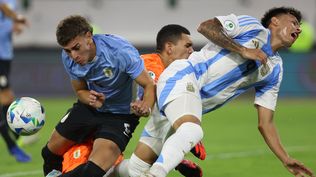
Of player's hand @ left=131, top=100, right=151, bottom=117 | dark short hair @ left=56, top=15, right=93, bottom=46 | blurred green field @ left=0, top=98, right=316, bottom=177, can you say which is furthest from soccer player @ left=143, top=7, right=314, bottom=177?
blurred green field @ left=0, top=98, right=316, bottom=177

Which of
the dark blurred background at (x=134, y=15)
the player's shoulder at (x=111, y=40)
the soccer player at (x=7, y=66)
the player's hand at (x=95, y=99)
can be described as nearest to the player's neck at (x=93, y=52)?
the player's shoulder at (x=111, y=40)

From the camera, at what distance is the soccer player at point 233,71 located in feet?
20.2

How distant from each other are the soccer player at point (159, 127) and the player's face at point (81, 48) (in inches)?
26.7

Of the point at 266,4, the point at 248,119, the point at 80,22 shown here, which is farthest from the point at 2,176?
the point at 266,4

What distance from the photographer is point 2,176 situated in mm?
8016

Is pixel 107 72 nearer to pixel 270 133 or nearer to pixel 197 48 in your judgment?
pixel 270 133

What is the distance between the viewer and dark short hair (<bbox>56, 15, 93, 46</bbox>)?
6.32 m

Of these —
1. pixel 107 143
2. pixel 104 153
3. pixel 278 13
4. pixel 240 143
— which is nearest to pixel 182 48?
pixel 278 13

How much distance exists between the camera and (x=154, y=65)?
23.9ft

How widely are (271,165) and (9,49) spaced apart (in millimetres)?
3949

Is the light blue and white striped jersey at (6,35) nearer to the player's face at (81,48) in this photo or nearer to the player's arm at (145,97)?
the player's face at (81,48)

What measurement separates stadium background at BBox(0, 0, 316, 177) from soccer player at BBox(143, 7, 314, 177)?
5.52ft

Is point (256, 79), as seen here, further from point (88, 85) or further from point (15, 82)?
point (15, 82)

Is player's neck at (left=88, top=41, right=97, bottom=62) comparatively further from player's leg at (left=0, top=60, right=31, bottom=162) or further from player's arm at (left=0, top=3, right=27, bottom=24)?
player's arm at (left=0, top=3, right=27, bottom=24)
